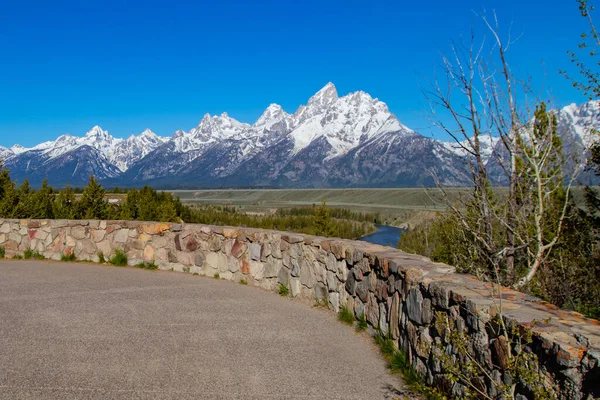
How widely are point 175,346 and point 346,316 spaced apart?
91.4 inches

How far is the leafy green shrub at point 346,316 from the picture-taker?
263 inches

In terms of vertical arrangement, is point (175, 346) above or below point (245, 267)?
below

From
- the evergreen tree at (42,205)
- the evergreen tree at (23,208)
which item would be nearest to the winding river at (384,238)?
the evergreen tree at (42,205)

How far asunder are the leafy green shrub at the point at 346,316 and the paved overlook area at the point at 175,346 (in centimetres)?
11

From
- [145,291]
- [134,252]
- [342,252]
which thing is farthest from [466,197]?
[134,252]

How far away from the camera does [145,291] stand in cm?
826

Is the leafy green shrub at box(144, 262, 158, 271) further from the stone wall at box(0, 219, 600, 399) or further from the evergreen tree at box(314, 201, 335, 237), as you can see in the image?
the evergreen tree at box(314, 201, 335, 237)

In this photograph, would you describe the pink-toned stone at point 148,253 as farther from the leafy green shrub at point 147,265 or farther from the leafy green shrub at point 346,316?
the leafy green shrub at point 346,316

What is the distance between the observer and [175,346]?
18.4 ft

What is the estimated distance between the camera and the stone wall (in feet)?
10.5

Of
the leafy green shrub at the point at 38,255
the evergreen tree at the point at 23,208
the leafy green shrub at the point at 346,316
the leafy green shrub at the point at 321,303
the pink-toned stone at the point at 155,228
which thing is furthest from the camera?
the evergreen tree at the point at 23,208

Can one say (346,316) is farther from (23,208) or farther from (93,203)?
(93,203)

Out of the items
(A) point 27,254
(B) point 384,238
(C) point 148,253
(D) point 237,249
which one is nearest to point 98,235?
(C) point 148,253

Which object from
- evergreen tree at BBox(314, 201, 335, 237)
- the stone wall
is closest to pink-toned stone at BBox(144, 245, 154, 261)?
the stone wall
